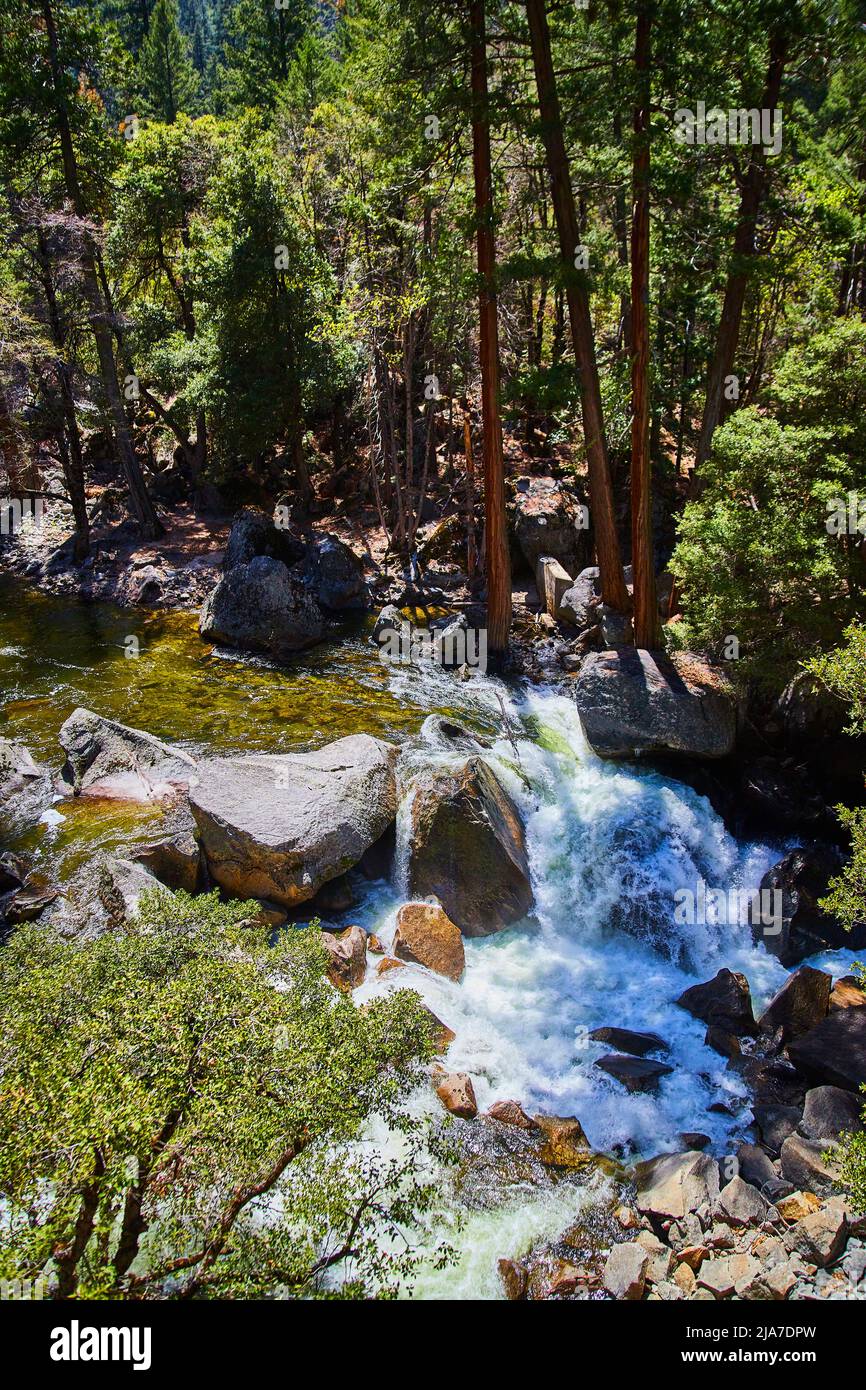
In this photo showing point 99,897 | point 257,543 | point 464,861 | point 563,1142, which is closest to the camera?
point 563,1142

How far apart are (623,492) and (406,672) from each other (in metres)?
9.32

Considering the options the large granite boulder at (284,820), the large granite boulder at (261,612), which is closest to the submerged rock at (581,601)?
the large granite boulder at (261,612)

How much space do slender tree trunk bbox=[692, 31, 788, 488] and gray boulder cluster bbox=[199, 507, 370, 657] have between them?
28.9 ft

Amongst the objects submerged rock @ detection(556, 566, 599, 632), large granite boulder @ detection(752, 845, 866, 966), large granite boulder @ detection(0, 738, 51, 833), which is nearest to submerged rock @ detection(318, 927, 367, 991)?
large granite boulder @ detection(0, 738, 51, 833)

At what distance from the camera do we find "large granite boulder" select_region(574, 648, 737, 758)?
513 inches

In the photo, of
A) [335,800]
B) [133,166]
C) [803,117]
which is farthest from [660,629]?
[133,166]

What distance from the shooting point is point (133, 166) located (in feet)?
75.7

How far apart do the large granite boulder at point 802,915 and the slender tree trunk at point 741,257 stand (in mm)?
6938

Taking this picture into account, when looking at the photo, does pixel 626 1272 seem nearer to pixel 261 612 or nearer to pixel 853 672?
pixel 853 672

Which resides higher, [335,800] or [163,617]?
[163,617]

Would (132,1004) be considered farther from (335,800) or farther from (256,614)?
(256,614)

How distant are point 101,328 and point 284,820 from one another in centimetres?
1824

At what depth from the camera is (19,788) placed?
11141mm

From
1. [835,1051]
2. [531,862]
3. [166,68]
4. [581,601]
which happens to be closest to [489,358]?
[581,601]
